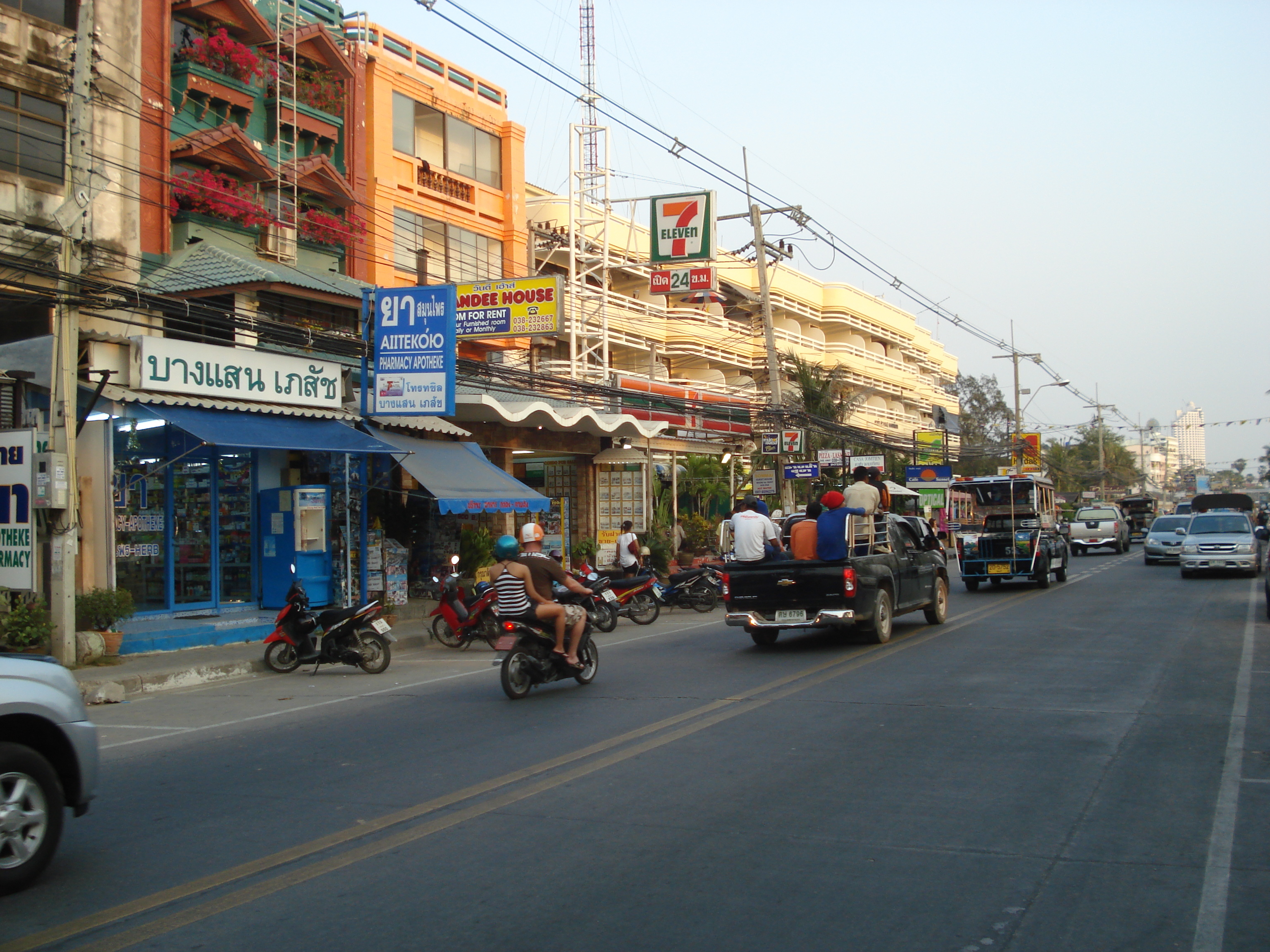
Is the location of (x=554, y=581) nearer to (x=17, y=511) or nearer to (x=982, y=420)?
(x=17, y=511)

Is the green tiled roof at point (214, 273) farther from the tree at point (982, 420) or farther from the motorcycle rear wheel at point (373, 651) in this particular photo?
the tree at point (982, 420)

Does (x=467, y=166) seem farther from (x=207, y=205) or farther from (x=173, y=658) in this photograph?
(x=173, y=658)

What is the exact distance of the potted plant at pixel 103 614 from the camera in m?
14.7

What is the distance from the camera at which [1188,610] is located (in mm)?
18438

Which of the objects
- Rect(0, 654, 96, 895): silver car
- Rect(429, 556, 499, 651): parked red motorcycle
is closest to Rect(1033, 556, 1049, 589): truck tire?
Rect(429, 556, 499, 651): parked red motorcycle

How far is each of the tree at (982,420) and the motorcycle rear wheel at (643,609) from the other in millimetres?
52853

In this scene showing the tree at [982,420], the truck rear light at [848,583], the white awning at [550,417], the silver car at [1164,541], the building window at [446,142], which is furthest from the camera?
the tree at [982,420]

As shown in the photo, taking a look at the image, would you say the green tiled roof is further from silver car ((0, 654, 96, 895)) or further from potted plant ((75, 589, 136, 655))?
silver car ((0, 654, 96, 895))

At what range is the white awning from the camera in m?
23.1

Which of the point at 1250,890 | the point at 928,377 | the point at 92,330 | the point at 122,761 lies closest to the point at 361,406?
the point at 92,330

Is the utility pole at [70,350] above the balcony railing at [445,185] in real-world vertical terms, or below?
below

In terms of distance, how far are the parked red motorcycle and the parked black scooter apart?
77.9 inches

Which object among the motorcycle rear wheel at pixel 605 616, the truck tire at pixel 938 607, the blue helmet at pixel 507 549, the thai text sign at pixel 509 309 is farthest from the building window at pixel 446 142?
the blue helmet at pixel 507 549

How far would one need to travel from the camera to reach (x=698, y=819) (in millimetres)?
6324
